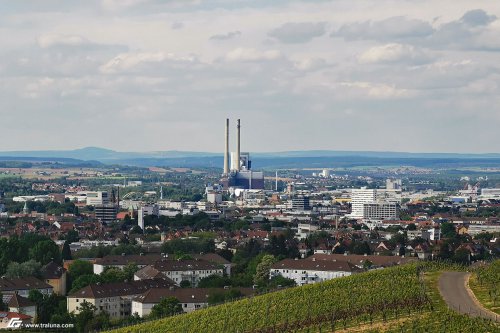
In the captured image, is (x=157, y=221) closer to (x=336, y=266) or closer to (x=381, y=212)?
(x=381, y=212)

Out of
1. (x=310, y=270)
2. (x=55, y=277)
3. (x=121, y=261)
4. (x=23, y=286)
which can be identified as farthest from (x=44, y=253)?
(x=310, y=270)

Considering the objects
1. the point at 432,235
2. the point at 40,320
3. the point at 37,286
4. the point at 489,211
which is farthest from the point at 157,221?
the point at 40,320

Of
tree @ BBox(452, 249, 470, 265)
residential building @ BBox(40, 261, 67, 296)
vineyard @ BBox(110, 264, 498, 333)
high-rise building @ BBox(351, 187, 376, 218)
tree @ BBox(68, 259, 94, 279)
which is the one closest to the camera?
vineyard @ BBox(110, 264, 498, 333)

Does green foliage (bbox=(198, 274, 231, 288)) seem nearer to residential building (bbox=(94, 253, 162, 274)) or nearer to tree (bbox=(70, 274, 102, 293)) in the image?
tree (bbox=(70, 274, 102, 293))

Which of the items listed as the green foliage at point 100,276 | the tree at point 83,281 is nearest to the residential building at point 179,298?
the tree at point 83,281

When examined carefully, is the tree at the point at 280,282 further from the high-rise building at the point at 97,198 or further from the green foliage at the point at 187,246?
the high-rise building at the point at 97,198

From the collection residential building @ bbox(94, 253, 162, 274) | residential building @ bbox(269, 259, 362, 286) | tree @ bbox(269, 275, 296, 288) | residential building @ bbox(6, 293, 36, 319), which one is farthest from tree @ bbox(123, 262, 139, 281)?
residential building @ bbox(6, 293, 36, 319)
